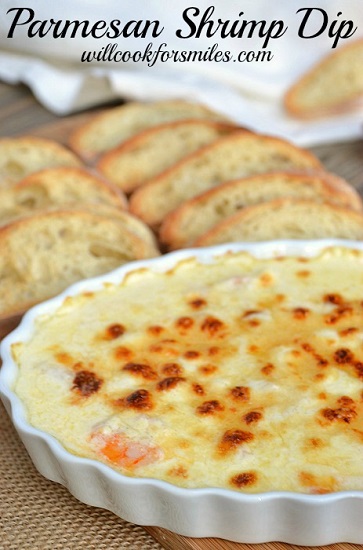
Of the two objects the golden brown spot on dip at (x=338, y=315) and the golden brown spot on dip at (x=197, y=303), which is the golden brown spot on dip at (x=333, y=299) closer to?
the golden brown spot on dip at (x=338, y=315)

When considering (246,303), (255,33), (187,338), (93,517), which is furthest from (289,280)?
(255,33)

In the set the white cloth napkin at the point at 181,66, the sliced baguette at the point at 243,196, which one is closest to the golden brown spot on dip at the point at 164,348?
the sliced baguette at the point at 243,196

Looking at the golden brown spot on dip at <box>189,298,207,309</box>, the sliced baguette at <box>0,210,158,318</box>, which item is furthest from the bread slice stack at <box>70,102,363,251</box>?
the golden brown spot on dip at <box>189,298,207,309</box>

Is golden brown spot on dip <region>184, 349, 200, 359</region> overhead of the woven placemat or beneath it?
overhead

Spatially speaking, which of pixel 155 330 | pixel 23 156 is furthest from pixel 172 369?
pixel 23 156

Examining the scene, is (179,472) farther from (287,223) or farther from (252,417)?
(287,223)

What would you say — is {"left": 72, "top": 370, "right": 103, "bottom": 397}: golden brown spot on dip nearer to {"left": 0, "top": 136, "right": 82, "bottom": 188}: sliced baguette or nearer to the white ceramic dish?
the white ceramic dish
